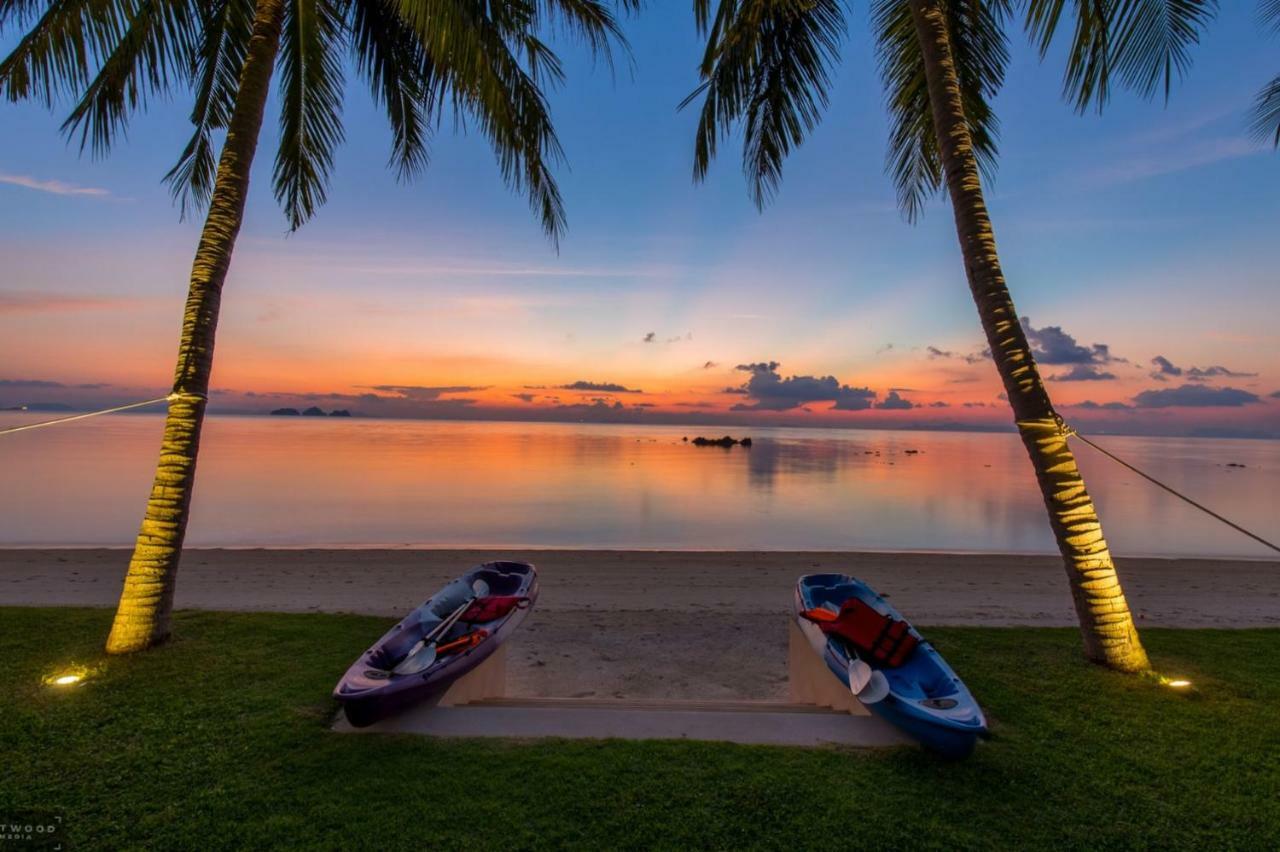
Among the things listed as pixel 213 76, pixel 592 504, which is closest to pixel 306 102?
pixel 213 76

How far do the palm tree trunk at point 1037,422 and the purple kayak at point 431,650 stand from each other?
13.2 ft

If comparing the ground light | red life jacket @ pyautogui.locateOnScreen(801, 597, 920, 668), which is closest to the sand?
red life jacket @ pyautogui.locateOnScreen(801, 597, 920, 668)

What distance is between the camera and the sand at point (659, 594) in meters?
5.75

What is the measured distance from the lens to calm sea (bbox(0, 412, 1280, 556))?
625 inches

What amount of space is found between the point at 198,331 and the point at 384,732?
3388 mm

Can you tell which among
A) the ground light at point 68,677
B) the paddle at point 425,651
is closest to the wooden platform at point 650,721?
the paddle at point 425,651

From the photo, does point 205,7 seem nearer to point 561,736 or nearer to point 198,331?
point 198,331

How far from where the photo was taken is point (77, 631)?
5.27 metres

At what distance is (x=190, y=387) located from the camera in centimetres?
482

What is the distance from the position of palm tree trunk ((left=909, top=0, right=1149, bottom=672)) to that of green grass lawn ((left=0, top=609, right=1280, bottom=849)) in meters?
0.41

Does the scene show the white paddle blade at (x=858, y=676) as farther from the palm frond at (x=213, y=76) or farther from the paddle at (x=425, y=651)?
the palm frond at (x=213, y=76)

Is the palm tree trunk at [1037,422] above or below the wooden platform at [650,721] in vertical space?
above

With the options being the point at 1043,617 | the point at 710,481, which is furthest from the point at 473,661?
the point at 710,481

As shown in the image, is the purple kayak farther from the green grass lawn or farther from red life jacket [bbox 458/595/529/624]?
the green grass lawn
